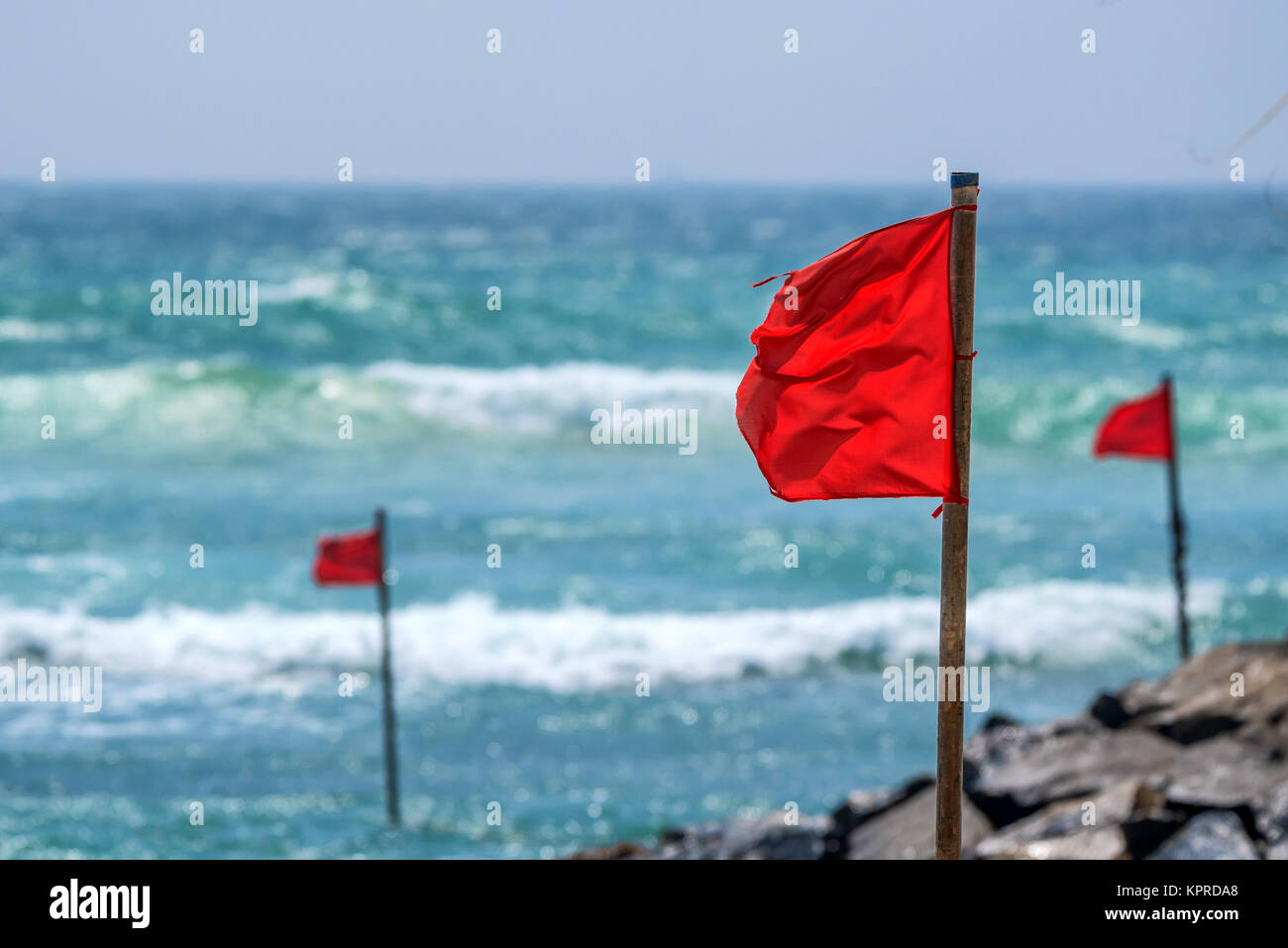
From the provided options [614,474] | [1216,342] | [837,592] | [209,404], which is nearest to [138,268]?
[209,404]

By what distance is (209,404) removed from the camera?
108 ft

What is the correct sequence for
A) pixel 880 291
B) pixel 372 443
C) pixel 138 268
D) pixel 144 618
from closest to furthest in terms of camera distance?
pixel 880 291
pixel 144 618
pixel 372 443
pixel 138 268

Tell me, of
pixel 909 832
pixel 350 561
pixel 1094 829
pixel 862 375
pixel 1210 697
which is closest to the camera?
pixel 862 375

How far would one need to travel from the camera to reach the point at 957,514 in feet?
19.1

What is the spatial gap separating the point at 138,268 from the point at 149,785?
136 ft

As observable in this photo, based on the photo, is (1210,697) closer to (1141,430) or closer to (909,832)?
(1141,430)

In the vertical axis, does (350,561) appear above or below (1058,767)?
above

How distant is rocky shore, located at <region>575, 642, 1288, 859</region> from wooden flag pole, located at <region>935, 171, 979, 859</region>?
331cm

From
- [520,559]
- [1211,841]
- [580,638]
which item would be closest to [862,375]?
[1211,841]

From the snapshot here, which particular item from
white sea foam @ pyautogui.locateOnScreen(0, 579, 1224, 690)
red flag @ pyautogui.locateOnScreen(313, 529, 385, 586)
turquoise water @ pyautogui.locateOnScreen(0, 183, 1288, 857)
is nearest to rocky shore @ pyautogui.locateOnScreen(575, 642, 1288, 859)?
turquoise water @ pyautogui.locateOnScreen(0, 183, 1288, 857)

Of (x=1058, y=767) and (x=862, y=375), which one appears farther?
Result: (x=1058, y=767)

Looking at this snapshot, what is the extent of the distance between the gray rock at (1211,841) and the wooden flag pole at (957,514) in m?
3.21

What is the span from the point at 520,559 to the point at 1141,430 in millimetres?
10511
